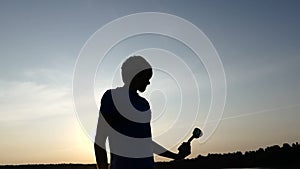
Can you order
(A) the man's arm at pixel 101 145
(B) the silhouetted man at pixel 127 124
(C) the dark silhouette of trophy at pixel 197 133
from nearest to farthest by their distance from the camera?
(A) the man's arm at pixel 101 145 → (B) the silhouetted man at pixel 127 124 → (C) the dark silhouette of trophy at pixel 197 133

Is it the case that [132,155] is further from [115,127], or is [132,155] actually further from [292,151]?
[292,151]

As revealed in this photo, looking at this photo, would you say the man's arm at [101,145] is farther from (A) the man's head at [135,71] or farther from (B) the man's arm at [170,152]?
(B) the man's arm at [170,152]

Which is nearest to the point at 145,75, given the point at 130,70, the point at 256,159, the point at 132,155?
the point at 130,70

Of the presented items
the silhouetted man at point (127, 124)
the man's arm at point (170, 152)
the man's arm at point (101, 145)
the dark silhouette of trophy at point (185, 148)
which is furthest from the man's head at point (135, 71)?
the dark silhouette of trophy at point (185, 148)

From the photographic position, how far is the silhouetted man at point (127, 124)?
4.61 metres

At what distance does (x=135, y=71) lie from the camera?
487 centimetres

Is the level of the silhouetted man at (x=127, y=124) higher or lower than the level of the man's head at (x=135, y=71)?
lower

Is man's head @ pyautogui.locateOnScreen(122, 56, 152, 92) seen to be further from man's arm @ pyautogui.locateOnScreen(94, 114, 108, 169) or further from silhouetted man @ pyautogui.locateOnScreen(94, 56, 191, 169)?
man's arm @ pyautogui.locateOnScreen(94, 114, 108, 169)

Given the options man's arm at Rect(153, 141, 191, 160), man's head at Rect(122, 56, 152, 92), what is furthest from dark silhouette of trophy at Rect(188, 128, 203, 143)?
man's head at Rect(122, 56, 152, 92)

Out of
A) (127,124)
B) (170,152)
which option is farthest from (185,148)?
(127,124)

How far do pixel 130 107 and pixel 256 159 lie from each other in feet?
543

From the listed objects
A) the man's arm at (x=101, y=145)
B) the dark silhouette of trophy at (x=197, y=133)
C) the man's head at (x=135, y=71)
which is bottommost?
the man's arm at (x=101, y=145)

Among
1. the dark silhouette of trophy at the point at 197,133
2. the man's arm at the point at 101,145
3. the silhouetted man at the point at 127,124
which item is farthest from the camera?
the dark silhouette of trophy at the point at 197,133

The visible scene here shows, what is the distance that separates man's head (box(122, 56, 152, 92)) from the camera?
4.86 metres
